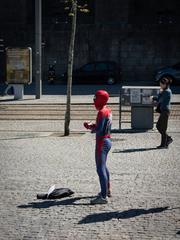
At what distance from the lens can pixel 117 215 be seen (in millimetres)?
8445

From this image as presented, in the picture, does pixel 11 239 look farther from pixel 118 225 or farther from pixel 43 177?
pixel 43 177

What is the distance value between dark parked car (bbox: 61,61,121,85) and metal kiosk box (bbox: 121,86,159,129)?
21.4 meters

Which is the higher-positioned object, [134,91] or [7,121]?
[134,91]

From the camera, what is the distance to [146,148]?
14.4 metres

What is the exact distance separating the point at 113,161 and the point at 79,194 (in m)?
3.01

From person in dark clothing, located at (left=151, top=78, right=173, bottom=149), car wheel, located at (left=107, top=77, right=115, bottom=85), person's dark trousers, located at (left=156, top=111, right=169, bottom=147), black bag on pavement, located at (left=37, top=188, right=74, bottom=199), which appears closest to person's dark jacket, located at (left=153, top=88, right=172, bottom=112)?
person in dark clothing, located at (left=151, top=78, right=173, bottom=149)

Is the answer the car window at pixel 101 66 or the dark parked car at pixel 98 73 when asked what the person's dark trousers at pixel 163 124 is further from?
the car window at pixel 101 66

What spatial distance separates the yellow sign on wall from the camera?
93.0ft

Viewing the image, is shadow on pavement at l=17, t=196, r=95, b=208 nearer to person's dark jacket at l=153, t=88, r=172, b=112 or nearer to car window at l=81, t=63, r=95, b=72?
person's dark jacket at l=153, t=88, r=172, b=112

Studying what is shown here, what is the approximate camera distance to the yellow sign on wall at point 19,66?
2834cm

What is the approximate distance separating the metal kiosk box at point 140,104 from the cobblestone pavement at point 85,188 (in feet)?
3.44

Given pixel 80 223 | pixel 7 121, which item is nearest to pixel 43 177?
pixel 80 223

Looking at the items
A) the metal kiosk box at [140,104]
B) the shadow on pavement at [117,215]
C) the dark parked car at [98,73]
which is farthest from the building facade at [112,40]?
the shadow on pavement at [117,215]

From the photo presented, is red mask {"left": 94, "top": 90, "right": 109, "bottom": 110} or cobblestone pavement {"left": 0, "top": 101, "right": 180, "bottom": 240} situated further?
red mask {"left": 94, "top": 90, "right": 109, "bottom": 110}
